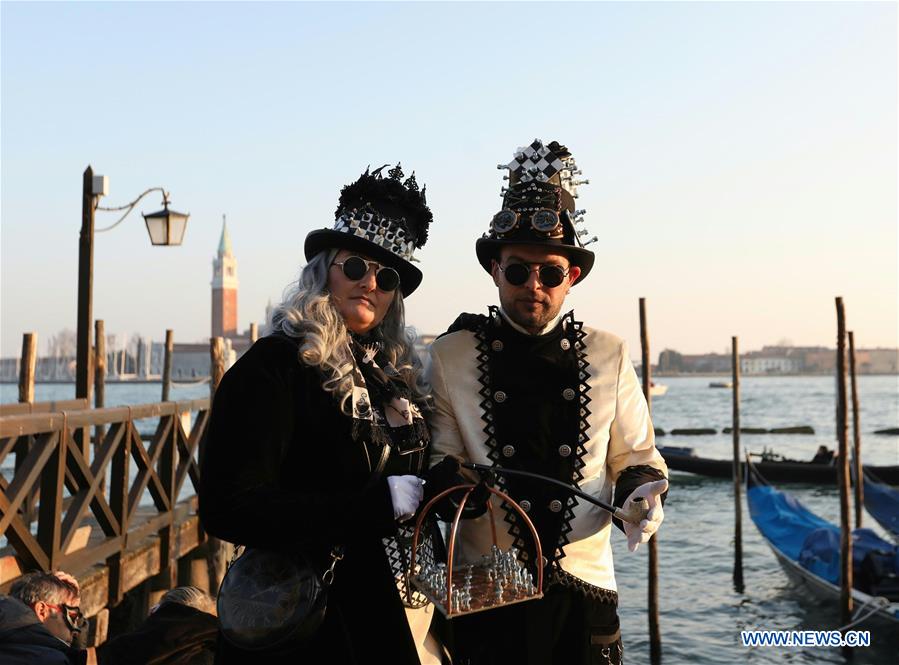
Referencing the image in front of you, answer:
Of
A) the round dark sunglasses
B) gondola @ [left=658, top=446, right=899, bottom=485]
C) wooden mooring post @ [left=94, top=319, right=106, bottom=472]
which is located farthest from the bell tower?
the round dark sunglasses

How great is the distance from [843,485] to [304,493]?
41.1ft

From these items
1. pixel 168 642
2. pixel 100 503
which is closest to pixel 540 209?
pixel 168 642

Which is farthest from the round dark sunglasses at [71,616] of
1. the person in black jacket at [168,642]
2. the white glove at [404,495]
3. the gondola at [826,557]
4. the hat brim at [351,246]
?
the gondola at [826,557]

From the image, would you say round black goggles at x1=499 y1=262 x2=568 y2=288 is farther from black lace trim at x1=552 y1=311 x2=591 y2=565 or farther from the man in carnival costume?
black lace trim at x1=552 y1=311 x2=591 y2=565

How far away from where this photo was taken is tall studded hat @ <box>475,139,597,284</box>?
9.46ft

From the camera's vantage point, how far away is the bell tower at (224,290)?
13611 cm

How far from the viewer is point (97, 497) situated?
6754 millimetres

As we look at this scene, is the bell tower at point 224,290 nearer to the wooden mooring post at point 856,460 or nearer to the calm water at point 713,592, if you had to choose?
the calm water at point 713,592

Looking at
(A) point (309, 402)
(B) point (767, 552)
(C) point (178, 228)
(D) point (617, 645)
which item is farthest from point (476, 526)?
(B) point (767, 552)

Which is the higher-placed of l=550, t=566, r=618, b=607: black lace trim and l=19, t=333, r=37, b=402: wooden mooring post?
l=19, t=333, r=37, b=402: wooden mooring post

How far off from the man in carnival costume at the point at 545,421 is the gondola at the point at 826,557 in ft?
34.3

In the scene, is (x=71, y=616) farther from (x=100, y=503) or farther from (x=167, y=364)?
(x=167, y=364)

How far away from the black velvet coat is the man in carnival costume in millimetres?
375

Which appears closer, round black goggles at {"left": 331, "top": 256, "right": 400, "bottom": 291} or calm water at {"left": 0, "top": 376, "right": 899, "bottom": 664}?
round black goggles at {"left": 331, "top": 256, "right": 400, "bottom": 291}
